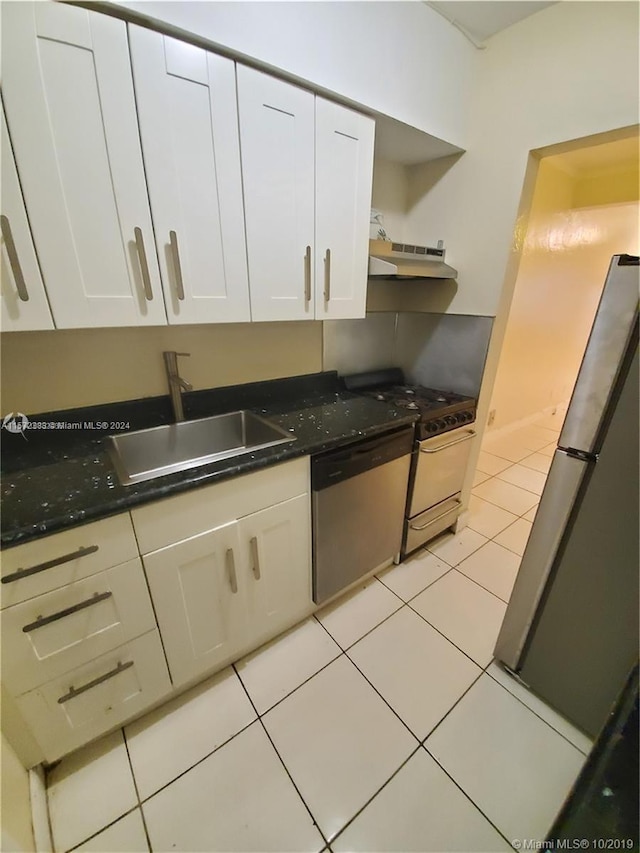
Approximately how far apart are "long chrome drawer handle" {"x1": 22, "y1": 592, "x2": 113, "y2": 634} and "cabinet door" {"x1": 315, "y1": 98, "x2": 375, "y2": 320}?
1275 mm

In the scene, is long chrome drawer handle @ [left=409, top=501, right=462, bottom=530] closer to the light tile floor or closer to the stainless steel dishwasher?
the stainless steel dishwasher

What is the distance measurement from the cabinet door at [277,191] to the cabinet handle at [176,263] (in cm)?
26

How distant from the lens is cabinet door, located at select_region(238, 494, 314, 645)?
4.06 ft

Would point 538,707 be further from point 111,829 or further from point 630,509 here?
point 111,829

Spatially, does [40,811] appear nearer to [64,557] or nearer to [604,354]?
[64,557]

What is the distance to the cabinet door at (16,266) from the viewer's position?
829 mm

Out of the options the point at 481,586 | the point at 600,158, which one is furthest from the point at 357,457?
the point at 600,158

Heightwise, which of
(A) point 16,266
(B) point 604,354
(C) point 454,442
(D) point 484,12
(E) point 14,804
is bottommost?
(E) point 14,804

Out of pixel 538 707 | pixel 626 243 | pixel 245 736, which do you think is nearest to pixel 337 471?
pixel 245 736

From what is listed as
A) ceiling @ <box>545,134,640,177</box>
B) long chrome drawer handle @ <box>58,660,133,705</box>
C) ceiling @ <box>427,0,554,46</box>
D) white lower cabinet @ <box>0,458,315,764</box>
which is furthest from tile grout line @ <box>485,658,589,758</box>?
ceiling @ <box>545,134,640,177</box>

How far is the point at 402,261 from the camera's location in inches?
61.9

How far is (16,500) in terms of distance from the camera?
92 centimetres

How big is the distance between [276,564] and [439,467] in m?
1.03

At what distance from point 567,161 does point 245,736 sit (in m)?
Result: 4.07
